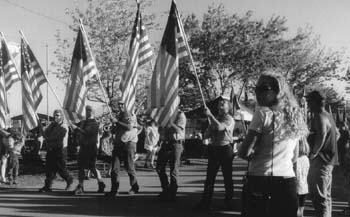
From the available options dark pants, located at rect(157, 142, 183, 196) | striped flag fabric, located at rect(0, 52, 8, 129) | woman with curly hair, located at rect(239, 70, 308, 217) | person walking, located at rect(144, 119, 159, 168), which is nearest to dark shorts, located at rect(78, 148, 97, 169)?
dark pants, located at rect(157, 142, 183, 196)

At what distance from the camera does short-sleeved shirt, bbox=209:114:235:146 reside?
865 centimetres

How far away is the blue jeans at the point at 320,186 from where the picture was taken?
20.6ft

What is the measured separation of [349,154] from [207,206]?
2805mm

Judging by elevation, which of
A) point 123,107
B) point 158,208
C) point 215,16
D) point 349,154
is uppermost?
point 215,16

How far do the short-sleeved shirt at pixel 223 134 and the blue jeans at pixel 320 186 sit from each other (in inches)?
89.6

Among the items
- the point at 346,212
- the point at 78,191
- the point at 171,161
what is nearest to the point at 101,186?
the point at 78,191

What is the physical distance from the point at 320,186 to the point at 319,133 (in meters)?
0.67

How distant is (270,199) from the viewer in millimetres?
4270

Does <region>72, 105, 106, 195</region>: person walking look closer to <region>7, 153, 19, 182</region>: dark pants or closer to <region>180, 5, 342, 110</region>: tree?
<region>7, 153, 19, 182</region>: dark pants

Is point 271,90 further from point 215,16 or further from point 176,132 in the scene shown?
point 215,16

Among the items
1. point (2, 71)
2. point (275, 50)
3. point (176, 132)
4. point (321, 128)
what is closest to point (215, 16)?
point (275, 50)

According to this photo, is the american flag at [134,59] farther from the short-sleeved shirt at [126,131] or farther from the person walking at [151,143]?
the person walking at [151,143]

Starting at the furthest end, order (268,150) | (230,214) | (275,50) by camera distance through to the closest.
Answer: (275,50) < (230,214) < (268,150)

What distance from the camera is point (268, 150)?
4340 mm
